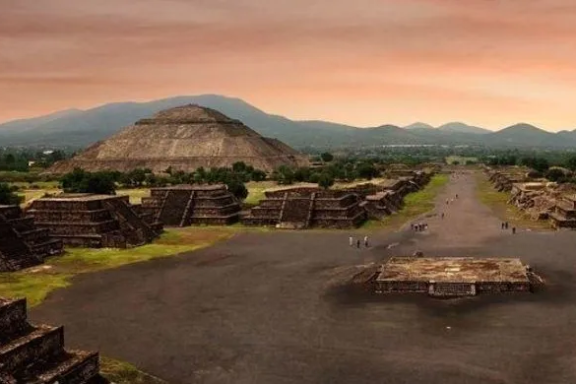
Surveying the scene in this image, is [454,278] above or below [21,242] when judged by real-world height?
below

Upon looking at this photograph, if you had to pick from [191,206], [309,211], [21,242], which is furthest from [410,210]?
[21,242]

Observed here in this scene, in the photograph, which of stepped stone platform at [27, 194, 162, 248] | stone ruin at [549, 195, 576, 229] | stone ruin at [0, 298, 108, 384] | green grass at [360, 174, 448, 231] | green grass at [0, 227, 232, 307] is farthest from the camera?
green grass at [360, 174, 448, 231]

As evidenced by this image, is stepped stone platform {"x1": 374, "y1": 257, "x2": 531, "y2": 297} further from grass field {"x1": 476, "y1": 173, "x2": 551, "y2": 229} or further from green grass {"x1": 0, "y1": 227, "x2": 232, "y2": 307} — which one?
grass field {"x1": 476, "y1": 173, "x2": 551, "y2": 229}

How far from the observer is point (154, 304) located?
31.1 m

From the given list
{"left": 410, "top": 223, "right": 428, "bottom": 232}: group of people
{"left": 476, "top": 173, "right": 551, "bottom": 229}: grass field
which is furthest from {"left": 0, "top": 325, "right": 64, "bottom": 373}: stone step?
{"left": 476, "top": 173, "right": 551, "bottom": 229}: grass field

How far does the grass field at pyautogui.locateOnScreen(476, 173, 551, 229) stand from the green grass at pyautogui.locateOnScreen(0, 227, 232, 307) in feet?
90.8

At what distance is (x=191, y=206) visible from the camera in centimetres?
6656

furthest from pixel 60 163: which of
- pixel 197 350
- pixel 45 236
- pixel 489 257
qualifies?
pixel 197 350

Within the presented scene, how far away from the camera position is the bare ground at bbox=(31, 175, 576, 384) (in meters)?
21.6

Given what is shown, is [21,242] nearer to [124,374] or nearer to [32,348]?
[124,374]

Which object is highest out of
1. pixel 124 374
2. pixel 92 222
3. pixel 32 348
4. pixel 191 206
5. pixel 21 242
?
pixel 32 348

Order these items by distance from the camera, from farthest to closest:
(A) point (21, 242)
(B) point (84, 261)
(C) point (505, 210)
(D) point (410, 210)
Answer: (D) point (410, 210), (C) point (505, 210), (B) point (84, 261), (A) point (21, 242)

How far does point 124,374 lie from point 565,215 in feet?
162

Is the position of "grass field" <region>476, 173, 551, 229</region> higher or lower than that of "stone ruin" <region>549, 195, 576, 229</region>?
lower
